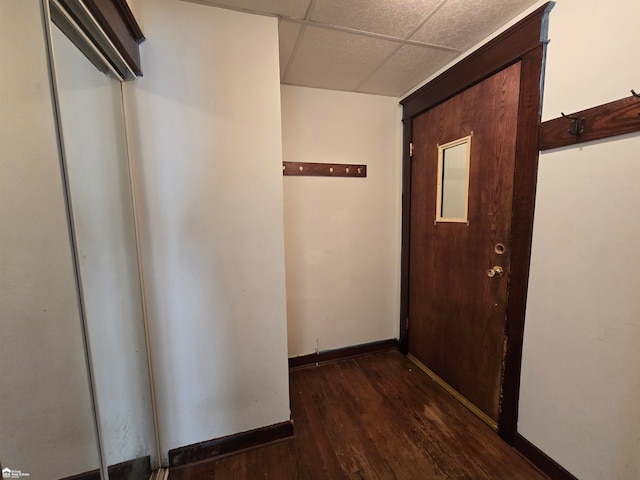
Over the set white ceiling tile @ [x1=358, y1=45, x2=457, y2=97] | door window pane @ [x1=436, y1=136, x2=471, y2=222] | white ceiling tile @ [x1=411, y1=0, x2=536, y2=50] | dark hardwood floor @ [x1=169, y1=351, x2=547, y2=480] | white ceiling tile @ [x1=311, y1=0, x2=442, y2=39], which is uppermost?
white ceiling tile @ [x1=358, y1=45, x2=457, y2=97]

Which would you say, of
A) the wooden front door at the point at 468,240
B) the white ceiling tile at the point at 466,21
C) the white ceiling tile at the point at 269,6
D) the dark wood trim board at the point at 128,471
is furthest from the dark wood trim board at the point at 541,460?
the white ceiling tile at the point at 269,6

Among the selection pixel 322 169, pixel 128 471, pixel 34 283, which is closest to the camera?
pixel 34 283

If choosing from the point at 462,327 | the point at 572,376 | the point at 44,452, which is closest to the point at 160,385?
the point at 44,452

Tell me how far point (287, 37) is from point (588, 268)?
192cm

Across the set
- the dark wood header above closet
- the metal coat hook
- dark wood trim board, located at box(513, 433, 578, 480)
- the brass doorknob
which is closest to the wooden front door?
the brass doorknob

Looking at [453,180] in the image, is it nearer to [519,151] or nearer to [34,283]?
[519,151]

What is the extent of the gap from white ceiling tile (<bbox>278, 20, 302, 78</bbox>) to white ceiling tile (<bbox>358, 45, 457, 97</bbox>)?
0.66m

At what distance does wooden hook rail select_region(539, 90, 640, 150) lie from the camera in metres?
0.93

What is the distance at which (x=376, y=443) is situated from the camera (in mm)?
1450

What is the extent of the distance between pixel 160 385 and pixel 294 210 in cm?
140

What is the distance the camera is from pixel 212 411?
137 centimetres

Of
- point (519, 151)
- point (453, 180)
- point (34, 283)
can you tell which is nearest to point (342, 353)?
point (453, 180)

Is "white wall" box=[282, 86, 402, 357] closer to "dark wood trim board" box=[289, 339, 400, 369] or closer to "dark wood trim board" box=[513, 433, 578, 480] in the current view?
"dark wood trim board" box=[289, 339, 400, 369]

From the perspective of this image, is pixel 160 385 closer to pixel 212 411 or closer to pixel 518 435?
pixel 212 411
